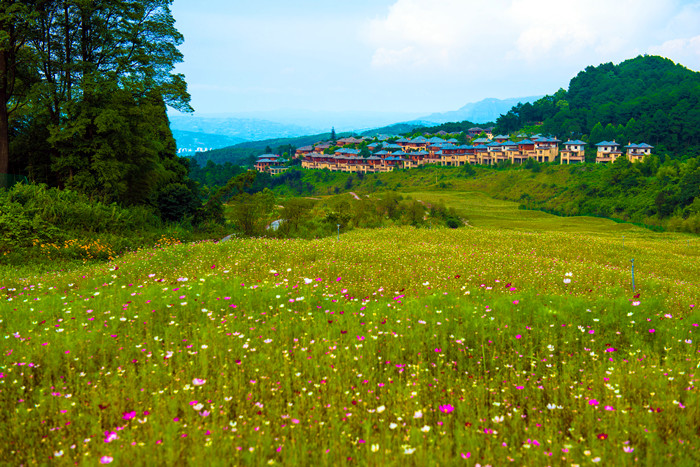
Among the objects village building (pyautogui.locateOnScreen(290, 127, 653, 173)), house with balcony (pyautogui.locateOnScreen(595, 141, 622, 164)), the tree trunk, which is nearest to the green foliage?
A: the tree trunk

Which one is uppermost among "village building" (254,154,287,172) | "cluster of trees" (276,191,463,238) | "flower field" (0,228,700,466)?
"village building" (254,154,287,172)

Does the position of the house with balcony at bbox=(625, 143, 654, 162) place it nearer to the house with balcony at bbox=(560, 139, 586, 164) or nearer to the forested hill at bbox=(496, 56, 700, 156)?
the forested hill at bbox=(496, 56, 700, 156)

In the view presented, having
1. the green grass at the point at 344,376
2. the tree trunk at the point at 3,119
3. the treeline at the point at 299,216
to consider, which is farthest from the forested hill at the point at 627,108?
the tree trunk at the point at 3,119

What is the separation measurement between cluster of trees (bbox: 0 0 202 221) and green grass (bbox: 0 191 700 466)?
597 inches

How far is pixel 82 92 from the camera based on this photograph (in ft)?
76.0

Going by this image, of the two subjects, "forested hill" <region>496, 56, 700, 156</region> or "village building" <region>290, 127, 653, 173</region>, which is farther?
"village building" <region>290, 127, 653, 173</region>

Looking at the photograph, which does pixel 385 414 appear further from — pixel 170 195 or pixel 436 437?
pixel 170 195

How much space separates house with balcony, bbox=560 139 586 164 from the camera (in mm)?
111688

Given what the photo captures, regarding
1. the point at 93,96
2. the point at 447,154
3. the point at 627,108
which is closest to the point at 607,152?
the point at 627,108

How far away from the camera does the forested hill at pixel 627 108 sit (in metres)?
111

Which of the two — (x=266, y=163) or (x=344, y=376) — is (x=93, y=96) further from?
(x=266, y=163)

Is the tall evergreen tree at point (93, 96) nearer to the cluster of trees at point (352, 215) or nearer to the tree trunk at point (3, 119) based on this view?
the tree trunk at point (3, 119)

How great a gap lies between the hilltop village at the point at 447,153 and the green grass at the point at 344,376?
362 ft

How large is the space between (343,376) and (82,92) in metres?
23.8
